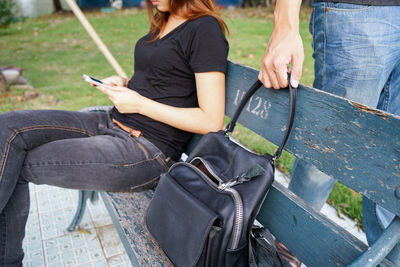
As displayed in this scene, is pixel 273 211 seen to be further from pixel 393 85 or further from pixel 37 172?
pixel 37 172

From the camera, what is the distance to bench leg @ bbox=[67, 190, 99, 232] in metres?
2.29

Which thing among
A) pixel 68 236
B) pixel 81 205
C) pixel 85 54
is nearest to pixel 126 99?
pixel 81 205

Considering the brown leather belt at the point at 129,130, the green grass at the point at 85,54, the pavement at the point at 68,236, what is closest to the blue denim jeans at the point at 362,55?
the green grass at the point at 85,54

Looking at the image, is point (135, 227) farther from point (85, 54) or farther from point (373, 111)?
point (85, 54)

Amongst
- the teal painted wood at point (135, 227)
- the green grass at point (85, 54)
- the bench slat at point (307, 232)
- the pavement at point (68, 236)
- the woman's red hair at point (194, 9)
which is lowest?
the pavement at point (68, 236)

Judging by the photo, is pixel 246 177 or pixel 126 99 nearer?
pixel 246 177

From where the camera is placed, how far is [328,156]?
1.21 m

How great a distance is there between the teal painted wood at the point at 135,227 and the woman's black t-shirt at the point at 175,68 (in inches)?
12.3

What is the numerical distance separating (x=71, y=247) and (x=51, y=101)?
3184mm

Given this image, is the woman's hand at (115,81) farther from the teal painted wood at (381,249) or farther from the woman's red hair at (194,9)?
the teal painted wood at (381,249)

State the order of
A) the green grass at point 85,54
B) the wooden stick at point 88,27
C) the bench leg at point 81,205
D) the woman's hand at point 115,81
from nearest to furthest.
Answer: the woman's hand at point 115,81, the bench leg at point 81,205, the wooden stick at point 88,27, the green grass at point 85,54

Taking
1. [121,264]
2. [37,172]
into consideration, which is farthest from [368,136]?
[121,264]

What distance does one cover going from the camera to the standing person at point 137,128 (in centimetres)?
162

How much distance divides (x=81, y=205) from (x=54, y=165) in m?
0.82
